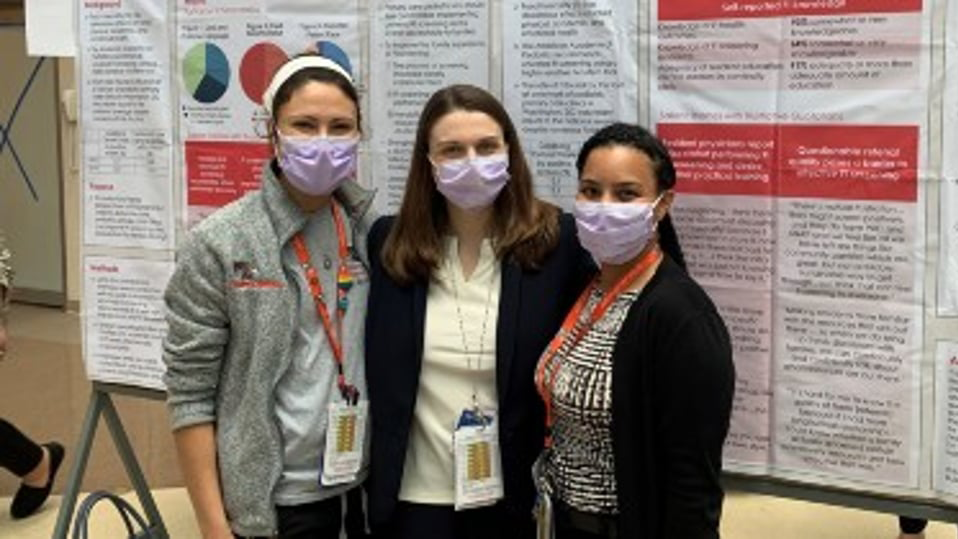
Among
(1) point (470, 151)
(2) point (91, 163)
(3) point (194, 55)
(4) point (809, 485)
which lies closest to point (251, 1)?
(3) point (194, 55)

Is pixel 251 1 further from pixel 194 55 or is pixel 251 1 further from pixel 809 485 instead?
pixel 809 485

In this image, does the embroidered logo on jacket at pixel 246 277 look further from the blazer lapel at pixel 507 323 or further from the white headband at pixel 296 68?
the blazer lapel at pixel 507 323

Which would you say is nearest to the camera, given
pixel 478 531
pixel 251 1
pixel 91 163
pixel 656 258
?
pixel 656 258

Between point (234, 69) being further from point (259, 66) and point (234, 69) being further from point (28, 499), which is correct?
point (28, 499)

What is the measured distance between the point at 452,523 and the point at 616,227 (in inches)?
25.8

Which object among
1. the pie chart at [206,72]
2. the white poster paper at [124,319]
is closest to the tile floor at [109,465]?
the white poster paper at [124,319]

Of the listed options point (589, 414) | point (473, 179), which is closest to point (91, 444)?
point (473, 179)

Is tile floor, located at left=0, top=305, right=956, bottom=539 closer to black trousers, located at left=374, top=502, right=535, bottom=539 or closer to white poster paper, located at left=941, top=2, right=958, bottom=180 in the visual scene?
black trousers, located at left=374, top=502, right=535, bottom=539

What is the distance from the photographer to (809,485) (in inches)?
81.4

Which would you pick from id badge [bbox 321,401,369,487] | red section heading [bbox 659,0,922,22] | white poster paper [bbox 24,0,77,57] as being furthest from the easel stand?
red section heading [bbox 659,0,922,22]

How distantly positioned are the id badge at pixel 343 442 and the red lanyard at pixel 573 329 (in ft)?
1.17

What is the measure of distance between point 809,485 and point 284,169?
48.3 inches

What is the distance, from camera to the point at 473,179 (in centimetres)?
187

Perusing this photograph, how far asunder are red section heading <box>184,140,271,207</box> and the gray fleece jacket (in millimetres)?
725
